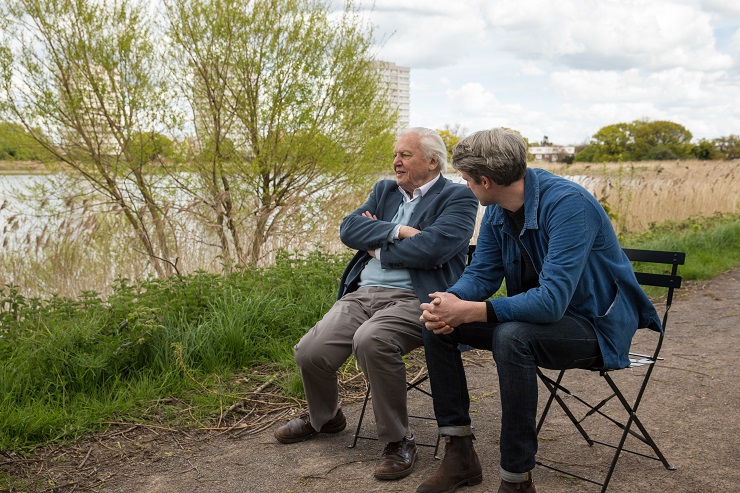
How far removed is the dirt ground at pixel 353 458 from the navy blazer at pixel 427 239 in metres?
0.81

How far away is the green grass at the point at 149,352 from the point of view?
3.95 meters

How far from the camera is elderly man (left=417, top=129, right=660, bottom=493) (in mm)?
2754

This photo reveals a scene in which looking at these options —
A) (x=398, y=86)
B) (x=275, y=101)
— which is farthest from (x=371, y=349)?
(x=398, y=86)

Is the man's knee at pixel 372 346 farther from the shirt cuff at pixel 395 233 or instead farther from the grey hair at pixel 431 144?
the grey hair at pixel 431 144

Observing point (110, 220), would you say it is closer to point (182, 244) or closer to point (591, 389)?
point (182, 244)

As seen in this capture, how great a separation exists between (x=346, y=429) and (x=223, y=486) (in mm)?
845

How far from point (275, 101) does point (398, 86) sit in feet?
8.31

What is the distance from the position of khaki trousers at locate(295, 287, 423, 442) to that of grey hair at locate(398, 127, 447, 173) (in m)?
0.75

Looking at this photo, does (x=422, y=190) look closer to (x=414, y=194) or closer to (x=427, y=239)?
(x=414, y=194)

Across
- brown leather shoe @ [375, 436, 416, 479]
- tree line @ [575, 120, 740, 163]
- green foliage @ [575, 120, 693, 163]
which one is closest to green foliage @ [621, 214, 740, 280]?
brown leather shoe @ [375, 436, 416, 479]

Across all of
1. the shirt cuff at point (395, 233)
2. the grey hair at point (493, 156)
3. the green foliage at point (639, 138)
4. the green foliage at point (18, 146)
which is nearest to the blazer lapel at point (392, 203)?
the shirt cuff at point (395, 233)

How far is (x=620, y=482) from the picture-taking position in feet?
10.1

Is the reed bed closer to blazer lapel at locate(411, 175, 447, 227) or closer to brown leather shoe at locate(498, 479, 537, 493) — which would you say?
blazer lapel at locate(411, 175, 447, 227)

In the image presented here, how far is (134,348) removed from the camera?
4.45 meters
